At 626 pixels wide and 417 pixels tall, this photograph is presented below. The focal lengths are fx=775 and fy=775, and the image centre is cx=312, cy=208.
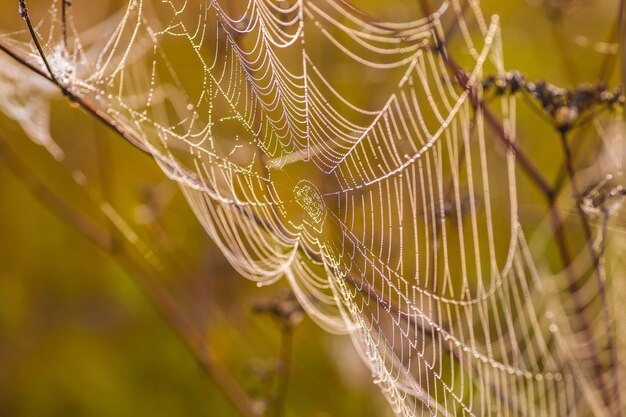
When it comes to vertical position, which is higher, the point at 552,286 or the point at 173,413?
the point at 173,413

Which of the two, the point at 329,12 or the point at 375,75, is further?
the point at 375,75

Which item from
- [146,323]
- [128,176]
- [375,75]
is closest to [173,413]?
[146,323]

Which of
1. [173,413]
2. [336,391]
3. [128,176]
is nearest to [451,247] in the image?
[336,391]

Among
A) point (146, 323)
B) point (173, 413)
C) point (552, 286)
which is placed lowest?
point (552, 286)

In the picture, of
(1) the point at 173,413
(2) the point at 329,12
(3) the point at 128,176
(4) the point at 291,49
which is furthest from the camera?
(3) the point at 128,176

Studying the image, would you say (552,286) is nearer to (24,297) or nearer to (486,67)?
(486,67)

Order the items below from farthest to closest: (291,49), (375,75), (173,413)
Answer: (291,49), (173,413), (375,75)
